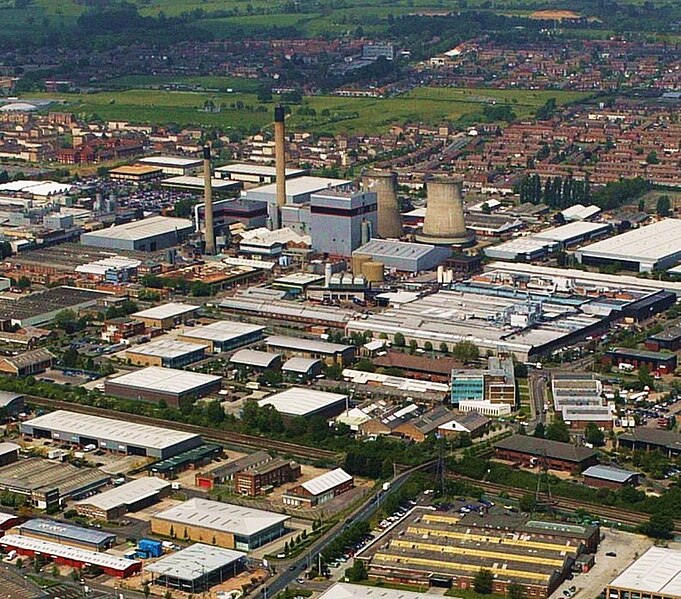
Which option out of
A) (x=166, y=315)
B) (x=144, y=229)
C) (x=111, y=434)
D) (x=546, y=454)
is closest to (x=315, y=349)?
(x=166, y=315)

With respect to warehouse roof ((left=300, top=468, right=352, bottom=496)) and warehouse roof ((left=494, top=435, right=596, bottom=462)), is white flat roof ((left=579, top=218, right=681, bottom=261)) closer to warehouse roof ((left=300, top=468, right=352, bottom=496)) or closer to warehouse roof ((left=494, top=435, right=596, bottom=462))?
warehouse roof ((left=494, top=435, right=596, bottom=462))

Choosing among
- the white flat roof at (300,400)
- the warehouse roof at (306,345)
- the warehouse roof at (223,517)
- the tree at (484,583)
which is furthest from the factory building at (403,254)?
the tree at (484,583)

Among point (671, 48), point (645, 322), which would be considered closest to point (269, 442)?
point (645, 322)

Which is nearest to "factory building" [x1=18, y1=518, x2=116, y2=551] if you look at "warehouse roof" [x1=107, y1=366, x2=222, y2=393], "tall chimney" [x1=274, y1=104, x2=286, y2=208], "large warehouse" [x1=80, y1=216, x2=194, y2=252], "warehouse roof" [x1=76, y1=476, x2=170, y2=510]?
"warehouse roof" [x1=76, y1=476, x2=170, y2=510]

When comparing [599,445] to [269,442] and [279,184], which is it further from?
[279,184]

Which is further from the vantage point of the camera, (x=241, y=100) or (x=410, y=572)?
(x=241, y=100)

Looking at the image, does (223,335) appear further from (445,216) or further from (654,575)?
(654,575)
